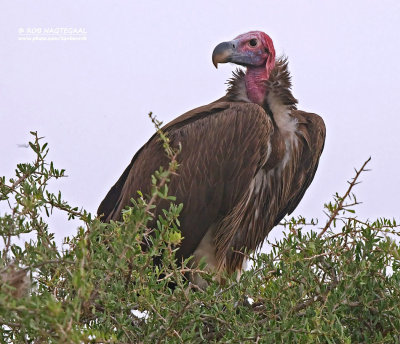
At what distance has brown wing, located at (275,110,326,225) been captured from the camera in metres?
4.98

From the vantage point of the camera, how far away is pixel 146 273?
274cm

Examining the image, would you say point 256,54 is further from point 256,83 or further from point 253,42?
point 256,83

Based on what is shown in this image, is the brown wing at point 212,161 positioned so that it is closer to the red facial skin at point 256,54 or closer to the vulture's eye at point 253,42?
the red facial skin at point 256,54

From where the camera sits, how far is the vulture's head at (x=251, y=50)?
17.3ft

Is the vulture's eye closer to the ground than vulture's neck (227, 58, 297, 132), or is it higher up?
higher up

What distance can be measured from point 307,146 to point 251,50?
858mm

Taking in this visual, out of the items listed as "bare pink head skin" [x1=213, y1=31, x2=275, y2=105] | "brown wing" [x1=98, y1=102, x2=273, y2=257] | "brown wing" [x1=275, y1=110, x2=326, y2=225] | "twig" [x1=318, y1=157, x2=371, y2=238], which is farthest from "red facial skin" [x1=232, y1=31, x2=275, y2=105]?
"twig" [x1=318, y1=157, x2=371, y2=238]

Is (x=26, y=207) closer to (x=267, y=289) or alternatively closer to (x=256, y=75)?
(x=267, y=289)

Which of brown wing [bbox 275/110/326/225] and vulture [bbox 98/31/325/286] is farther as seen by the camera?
brown wing [bbox 275/110/326/225]

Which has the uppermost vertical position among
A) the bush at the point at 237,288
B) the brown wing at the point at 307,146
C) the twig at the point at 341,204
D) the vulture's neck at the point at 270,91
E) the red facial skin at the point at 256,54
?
Result: the red facial skin at the point at 256,54

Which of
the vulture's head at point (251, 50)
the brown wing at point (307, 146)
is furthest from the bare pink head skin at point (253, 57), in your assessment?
the brown wing at point (307, 146)

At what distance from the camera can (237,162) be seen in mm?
4559

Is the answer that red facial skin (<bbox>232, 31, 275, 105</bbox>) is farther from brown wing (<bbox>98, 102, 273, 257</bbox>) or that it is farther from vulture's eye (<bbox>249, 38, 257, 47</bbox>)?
brown wing (<bbox>98, 102, 273, 257</bbox>)

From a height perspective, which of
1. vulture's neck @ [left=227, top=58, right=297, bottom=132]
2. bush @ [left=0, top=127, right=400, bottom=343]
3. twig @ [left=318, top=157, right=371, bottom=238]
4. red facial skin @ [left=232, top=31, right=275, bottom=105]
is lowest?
bush @ [left=0, top=127, right=400, bottom=343]
